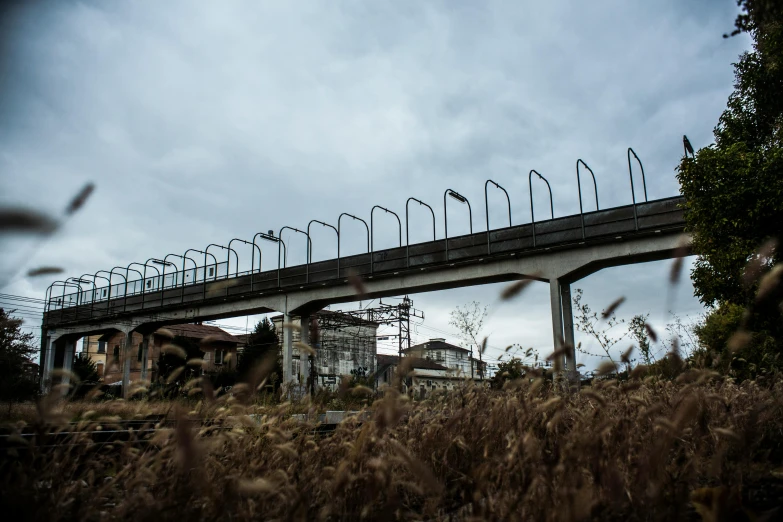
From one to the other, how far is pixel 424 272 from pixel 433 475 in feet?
71.8

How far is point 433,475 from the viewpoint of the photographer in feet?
9.52

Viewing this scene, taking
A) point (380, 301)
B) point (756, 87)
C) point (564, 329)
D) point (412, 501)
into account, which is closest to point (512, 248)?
point (564, 329)

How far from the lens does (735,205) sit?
11.1 m

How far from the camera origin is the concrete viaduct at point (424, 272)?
19.9 metres

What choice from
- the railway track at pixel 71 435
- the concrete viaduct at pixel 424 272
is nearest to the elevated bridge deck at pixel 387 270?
the concrete viaduct at pixel 424 272

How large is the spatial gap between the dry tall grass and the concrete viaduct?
355 inches

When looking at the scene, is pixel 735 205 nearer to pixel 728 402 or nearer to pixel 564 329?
pixel 728 402

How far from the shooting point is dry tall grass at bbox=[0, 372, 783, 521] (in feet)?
7.48

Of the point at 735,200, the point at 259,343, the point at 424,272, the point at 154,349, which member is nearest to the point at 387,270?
the point at 424,272

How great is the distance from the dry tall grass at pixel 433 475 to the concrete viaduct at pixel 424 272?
903 cm

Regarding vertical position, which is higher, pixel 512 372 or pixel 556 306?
pixel 556 306

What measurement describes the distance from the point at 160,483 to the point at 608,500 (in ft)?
6.72

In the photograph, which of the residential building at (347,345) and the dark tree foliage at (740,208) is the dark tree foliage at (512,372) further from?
the residential building at (347,345)

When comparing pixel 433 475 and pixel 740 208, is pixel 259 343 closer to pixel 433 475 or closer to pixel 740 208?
pixel 740 208
